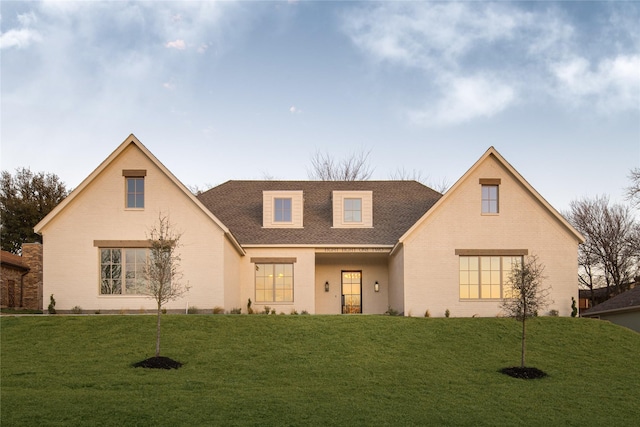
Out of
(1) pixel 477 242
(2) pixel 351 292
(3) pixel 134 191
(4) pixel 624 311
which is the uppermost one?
(3) pixel 134 191

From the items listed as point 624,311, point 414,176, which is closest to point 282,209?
point 624,311

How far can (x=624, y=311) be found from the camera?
2897 centimetres

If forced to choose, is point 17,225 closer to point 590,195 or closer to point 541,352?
point 541,352

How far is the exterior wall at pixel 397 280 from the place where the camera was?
2365cm

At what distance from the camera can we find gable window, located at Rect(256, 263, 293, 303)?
84.9 ft

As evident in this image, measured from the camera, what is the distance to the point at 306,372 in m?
15.2

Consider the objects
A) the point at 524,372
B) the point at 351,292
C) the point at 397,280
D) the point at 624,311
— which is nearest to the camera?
the point at 524,372

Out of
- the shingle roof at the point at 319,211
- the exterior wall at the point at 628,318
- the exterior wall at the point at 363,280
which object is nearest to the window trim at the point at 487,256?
the shingle roof at the point at 319,211

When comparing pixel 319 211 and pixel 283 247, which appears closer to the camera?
pixel 283 247

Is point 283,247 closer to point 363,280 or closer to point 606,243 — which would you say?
point 363,280

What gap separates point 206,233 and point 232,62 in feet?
22.9

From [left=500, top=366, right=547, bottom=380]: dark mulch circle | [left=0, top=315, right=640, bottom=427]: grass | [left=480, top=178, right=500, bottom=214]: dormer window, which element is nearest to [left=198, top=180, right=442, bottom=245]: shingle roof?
[left=480, top=178, right=500, bottom=214]: dormer window

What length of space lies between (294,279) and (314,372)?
10.7m

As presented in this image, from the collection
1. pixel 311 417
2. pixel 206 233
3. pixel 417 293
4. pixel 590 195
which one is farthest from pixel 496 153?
pixel 590 195
